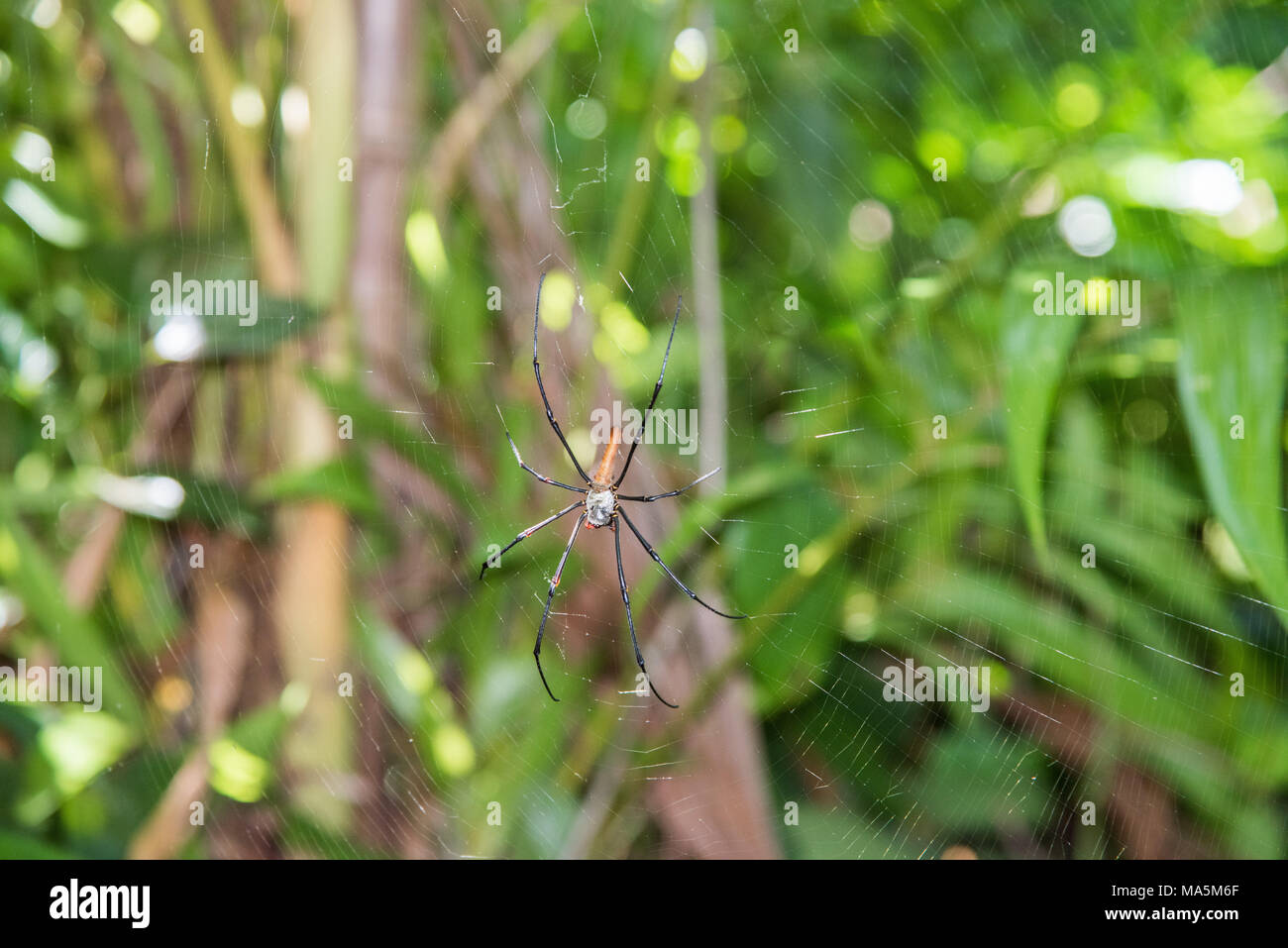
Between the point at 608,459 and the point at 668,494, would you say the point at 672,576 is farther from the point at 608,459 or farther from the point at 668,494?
the point at 608,459

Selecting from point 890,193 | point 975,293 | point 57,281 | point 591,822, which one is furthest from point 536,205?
point 591,822

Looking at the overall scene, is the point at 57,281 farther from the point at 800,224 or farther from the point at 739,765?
the point at 739,765

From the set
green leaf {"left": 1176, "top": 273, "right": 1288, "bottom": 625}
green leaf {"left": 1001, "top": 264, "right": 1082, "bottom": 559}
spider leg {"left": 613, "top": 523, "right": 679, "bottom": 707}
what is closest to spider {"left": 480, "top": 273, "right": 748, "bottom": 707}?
spider leg {"left": 613, "top": 523, "right": 679, "bottom": 707}

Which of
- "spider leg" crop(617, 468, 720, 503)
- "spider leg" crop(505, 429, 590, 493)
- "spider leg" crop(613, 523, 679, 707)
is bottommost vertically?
"spider leg" crop(613, 523, 679, 707)

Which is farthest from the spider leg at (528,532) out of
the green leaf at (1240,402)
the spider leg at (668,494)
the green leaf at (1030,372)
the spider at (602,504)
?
the green leaf at (1240,402)

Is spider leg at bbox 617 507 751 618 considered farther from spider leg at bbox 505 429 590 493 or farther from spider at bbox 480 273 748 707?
spider leg at bbox 505 429 590 493

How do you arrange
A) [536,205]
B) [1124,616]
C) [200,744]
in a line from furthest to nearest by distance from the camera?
[536,205]
[200,744]
[1124,616]
